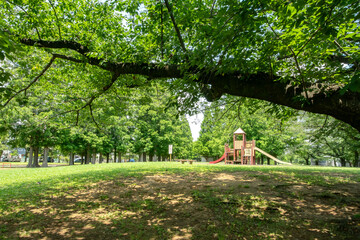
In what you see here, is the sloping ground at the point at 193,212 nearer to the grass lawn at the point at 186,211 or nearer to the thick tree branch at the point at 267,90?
the grass lawn at the point at 186,211

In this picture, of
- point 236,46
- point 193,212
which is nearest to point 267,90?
point 236,46

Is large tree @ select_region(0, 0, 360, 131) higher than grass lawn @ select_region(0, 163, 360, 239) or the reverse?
higher

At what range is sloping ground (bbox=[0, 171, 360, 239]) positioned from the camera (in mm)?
3791

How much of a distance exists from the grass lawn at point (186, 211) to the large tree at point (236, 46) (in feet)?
7.16

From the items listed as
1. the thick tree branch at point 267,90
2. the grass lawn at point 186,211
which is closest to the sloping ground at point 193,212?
the grass lawn at point 186,211

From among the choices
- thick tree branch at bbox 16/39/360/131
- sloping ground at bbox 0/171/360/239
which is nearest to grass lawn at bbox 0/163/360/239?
sloping ground at bbox 0/171/360/239

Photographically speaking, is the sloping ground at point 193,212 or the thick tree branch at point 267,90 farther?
the thick tree branch at point 267,90

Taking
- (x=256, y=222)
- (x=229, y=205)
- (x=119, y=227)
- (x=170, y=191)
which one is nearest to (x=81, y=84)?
(x=170, y=191)

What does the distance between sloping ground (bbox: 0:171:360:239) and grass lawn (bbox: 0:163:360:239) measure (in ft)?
0.05

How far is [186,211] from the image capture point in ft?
15.5

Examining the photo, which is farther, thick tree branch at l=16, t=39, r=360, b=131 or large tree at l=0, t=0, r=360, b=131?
thick tree branch at l=16, t=39, r=360, b=131

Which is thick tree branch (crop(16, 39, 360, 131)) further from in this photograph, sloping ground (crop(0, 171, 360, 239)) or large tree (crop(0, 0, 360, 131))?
sloping ground (crop(0, 171, 360, 239))

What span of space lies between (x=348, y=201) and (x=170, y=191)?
14.5 feet

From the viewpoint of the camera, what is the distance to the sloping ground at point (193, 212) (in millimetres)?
3791
